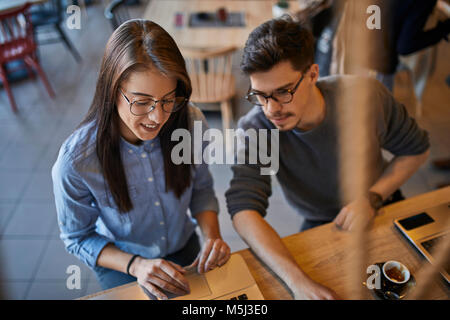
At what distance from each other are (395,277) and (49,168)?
231 cm

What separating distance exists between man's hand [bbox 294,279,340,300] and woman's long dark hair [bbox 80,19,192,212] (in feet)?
2.01

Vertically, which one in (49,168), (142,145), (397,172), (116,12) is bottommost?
(49,168)

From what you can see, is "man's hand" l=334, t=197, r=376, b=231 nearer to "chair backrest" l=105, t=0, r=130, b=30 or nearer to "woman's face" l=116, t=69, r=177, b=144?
"woman's face" l=116, t=69, r=177, b=144

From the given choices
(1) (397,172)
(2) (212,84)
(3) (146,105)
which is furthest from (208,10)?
(3) (146,105)

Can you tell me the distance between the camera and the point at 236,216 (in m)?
1.28

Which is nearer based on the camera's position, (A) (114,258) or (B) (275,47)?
(B) (275,47)

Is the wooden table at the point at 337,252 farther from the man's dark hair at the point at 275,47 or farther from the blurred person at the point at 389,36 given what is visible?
the blurred person at the point at 389,36

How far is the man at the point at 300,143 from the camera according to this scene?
108 cm

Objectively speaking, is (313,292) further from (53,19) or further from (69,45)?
(53,19)

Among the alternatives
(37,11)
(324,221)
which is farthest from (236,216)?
(37,11)

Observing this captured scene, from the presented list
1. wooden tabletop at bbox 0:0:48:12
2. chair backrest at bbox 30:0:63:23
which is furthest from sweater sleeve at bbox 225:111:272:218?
chair backrest at bbox 30:0:63:23

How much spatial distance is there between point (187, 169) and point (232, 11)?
2008mm

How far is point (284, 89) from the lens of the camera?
3.65ft

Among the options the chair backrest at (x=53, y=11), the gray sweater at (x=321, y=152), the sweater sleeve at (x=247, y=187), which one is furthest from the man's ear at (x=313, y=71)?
the chair backrest at (x=53, y=11)
